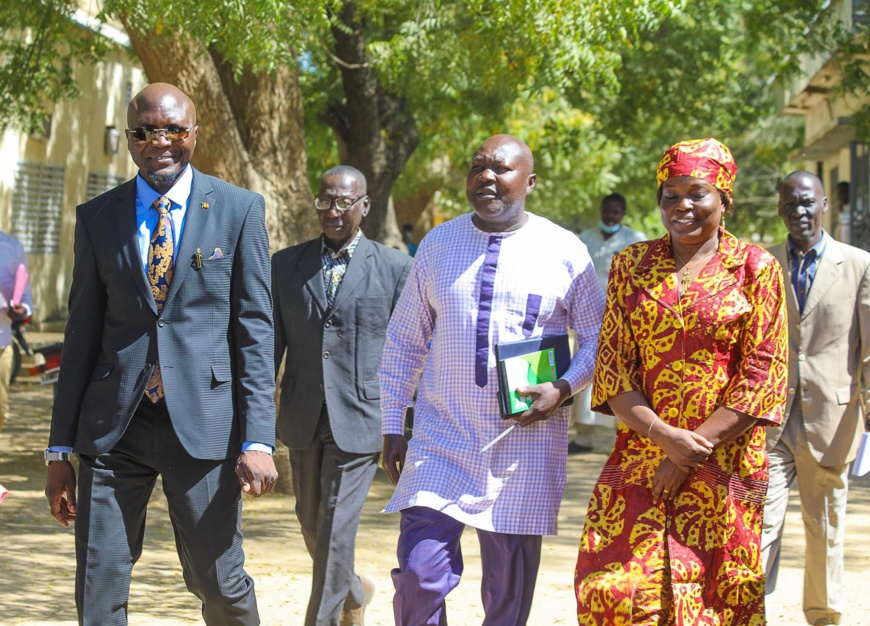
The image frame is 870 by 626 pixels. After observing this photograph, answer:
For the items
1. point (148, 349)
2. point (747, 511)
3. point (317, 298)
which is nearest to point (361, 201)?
point (317, 298)

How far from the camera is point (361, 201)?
630 centimetres

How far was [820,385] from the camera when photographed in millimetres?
6156

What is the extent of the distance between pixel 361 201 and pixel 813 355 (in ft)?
7.50

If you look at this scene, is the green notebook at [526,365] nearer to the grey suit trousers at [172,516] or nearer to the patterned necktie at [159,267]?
the grey suit trousers at [172,516]

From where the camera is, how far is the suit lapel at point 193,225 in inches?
173

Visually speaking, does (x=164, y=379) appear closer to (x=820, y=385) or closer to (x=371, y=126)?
(x=820, y=385)

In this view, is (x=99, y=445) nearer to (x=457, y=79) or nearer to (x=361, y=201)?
(x=361, y=201)

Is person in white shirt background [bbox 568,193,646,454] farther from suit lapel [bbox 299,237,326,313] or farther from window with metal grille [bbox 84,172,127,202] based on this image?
window with metal grille [bbox 84,172,127,202]

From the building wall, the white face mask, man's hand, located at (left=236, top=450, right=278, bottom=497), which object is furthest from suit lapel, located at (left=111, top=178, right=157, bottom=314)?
the building wall

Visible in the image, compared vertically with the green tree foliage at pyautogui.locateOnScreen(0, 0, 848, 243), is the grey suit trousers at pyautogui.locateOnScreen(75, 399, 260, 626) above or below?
below

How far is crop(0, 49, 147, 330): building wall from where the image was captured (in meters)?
23.4

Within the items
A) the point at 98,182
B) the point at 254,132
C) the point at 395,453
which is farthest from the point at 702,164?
the point at 98,182

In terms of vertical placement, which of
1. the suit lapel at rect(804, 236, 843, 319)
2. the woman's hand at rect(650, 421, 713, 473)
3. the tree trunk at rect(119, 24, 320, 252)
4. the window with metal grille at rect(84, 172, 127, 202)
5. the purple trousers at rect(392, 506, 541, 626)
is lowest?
the purple trousers at rect(392, 506, 541, 626)

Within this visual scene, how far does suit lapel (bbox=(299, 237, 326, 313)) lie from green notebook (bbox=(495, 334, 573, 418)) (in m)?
1.55
